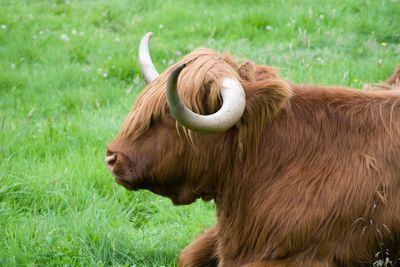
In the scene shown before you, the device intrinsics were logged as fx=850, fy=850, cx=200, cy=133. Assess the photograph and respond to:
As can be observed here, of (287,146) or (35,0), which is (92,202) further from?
(35,0)

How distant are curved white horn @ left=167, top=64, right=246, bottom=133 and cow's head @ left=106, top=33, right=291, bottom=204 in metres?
0.09

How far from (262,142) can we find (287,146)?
134 mm

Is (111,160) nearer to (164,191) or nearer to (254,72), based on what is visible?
(164,191)

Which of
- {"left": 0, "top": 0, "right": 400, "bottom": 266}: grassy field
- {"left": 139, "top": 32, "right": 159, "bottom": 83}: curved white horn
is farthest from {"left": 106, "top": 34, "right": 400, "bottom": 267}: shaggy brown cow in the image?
{"left": 0, "top": 0, "right": 400, "bottom": 266}: grassy field

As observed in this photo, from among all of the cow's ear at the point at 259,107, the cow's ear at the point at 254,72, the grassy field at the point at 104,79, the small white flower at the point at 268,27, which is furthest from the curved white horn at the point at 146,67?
the small white flower at the point at 268,27

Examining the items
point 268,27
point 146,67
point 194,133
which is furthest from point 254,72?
point 268,27

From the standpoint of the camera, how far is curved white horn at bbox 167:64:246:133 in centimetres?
402

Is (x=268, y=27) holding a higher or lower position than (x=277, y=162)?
→ lower

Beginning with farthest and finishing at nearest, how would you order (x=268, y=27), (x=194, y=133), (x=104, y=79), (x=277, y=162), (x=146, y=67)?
(x=268, y=27) → (x=104, y=79) → (x=146, y=67) → (x=277, y=162) → (x=194, y=133)

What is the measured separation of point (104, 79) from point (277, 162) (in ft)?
14.8

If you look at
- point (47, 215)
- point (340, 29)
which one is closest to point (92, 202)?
point (47, 215)

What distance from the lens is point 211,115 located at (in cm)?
410

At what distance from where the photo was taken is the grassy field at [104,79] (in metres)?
5.41

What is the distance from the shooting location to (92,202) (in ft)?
19.4
